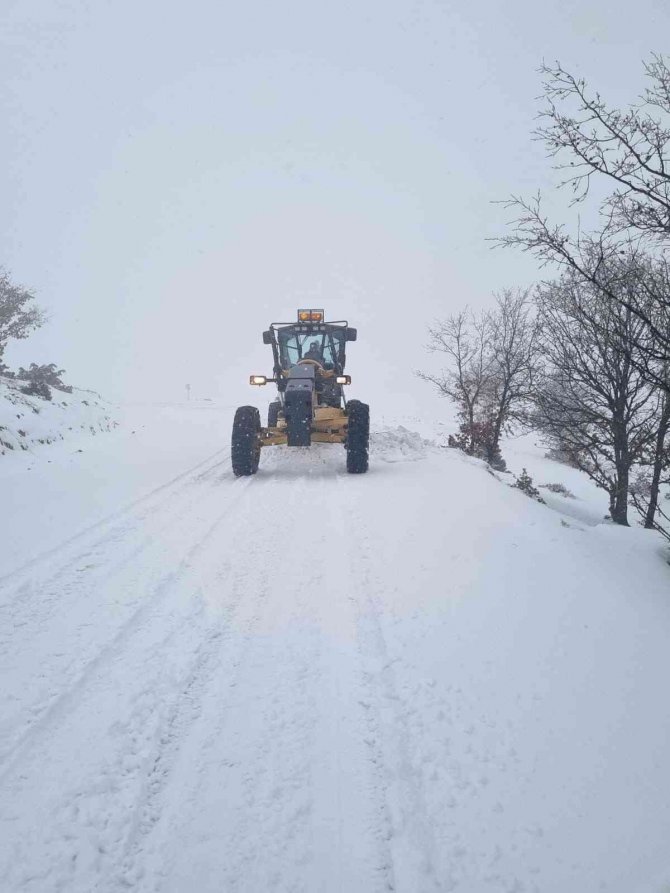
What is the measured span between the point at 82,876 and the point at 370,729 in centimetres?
130

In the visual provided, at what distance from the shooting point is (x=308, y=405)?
856 cm

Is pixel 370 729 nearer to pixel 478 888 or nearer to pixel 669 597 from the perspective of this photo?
pixel 478 888

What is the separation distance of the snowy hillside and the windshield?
5.43 metres

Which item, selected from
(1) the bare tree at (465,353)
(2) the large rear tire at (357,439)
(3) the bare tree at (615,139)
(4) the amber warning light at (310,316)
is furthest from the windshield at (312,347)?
(3) the bare tree at (615,139)

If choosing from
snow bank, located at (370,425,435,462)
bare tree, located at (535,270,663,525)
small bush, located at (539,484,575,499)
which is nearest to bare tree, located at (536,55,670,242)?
bare tree, located at (535,270,663,525)

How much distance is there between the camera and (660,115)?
11.6 ft

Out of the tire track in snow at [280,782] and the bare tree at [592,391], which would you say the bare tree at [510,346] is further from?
the tire track in snow at [280,782]

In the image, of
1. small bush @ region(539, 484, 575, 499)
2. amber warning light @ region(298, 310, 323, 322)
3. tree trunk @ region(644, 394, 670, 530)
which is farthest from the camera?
small bush @ region(539, 484, 575, 499)

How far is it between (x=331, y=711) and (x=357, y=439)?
6232mm

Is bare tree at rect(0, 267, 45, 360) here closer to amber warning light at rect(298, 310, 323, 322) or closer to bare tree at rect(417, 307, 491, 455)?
amber warning light at rect(298, 310, 323, 322)

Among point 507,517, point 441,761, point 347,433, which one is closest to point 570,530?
point 507,517

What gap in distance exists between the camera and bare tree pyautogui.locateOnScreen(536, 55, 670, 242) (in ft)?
10.4

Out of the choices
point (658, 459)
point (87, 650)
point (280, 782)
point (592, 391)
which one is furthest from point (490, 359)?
point (280, 782)

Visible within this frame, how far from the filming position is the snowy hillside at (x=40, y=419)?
9336 millimetres
